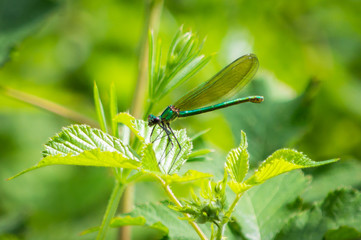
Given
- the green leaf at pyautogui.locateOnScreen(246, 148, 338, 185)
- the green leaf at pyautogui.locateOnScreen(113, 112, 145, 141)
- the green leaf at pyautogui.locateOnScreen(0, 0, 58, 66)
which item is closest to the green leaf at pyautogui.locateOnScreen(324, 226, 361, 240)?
the green leaf at pyautogui.locateOnScreen(246, 148, 338, 185)

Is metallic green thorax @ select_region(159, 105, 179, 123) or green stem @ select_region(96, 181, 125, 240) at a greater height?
metallic green thorax @ select_region(159, 105, 179, 123)

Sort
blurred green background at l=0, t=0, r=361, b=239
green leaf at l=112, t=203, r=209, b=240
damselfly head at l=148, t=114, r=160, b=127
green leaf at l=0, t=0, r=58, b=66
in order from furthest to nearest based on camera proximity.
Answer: blurred green background at l=0, t=0, r=361, b=239 → green leaf at l=0, t=0, r=58, b=66 → damselfly head at l=148, t=114, r=160, b=127 → green leaf at l=112, t=203, r=209, b=240

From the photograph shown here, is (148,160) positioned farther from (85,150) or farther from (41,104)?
(41,104)

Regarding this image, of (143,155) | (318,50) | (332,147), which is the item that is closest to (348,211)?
(143,155)

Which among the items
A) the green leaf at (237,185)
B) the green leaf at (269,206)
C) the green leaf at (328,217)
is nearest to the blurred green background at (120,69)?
the green leaf at (269,206)

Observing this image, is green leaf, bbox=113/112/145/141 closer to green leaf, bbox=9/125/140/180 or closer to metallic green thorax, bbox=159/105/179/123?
green leaf, bbox=9/125/140/180

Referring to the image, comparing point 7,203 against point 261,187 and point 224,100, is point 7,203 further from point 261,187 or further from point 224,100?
point 261,187

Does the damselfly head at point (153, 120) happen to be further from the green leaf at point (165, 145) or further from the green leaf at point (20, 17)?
the green leaf at point (20, 17)
